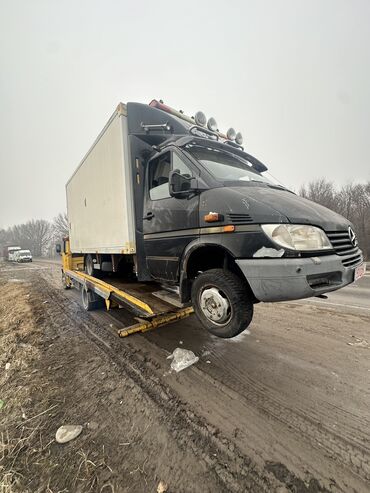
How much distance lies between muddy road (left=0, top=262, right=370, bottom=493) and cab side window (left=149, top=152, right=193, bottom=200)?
2322 millimetres

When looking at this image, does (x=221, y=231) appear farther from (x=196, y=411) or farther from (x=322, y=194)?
(x=322, y=194)

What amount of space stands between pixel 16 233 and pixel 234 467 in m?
97.2

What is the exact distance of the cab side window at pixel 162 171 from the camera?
286 centimetres

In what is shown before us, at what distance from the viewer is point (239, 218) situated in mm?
2119

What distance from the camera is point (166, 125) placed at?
3.31 meters

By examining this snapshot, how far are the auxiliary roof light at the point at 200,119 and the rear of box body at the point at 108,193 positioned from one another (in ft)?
3.73

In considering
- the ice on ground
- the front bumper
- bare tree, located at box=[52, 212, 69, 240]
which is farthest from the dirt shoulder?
bare tree, located at box=[52, 212, 69, 240]

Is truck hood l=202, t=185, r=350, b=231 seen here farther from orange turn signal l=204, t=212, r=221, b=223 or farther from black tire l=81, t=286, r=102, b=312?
black tire l=81, t=286, r=102, b=312

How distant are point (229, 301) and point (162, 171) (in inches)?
83.1

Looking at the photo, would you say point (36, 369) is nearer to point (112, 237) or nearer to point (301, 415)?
point (112, 237)

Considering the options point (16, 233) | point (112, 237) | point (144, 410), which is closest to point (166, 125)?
point (112, 237)

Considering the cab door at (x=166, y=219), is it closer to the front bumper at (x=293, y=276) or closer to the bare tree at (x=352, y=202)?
the front bumper at (x=293, y=276)

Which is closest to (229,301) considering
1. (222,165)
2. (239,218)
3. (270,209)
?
(239,218)

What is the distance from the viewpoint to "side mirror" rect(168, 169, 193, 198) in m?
2.48
